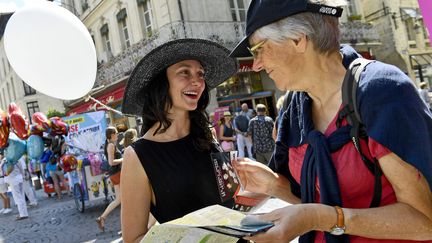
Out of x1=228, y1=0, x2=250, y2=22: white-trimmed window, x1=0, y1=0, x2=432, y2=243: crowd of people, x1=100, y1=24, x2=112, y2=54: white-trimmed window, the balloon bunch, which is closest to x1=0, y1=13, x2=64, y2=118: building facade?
x1=100, y1=24, x2=112, y2=54: white-trimmed window

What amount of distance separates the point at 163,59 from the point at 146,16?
1472 cm

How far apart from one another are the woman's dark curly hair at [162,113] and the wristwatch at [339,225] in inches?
39.3

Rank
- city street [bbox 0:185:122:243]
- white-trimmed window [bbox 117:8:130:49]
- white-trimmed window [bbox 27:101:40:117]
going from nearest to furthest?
city street [bbox 0:185:122:243], white-trimmed window [bbox 117:8:130:49], white-trimmed window [bbox 27:101:40:117]

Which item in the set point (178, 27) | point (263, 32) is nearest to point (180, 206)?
point (263, 32)

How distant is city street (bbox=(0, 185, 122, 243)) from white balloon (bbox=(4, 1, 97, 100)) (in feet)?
10.3

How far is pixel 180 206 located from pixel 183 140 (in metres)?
0.37

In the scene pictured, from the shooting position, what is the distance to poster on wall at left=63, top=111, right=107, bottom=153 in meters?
7.87

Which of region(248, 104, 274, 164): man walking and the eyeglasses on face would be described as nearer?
the eyeglasses on face

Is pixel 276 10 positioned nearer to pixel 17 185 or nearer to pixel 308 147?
pixel 308 147

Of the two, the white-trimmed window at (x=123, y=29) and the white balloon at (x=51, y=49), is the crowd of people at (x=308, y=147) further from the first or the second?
the white-trimmed window at (x=123, y=29)

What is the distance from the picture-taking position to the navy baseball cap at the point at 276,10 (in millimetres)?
1235

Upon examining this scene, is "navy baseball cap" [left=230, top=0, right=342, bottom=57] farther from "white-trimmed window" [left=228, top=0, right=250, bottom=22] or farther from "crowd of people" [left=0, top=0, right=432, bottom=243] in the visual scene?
"white-trimmed window" [left=228, top=0, right=250, bottom=22]

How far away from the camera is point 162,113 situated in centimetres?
205

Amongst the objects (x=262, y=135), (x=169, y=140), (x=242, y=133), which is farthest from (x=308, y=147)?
(x=242, y=133)
